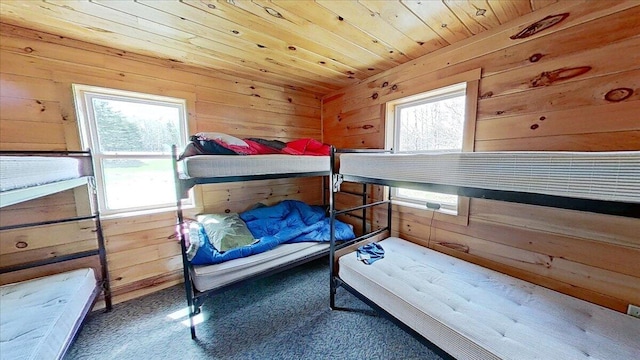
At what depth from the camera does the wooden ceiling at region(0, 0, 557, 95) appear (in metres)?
1.29

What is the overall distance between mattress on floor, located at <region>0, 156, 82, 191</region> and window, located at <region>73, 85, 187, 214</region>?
23.5 inches

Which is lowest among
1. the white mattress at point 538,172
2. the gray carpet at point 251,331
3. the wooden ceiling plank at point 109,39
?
the gray carpet at point 251,331


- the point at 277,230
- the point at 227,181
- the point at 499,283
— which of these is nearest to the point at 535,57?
the point at 499,283

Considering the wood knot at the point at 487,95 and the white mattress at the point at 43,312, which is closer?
the white mattress at the point at 43,312

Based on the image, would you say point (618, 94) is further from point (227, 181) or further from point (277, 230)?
point (277, 230)

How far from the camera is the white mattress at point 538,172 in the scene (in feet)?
2.07

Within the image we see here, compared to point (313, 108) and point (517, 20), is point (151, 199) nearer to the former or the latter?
point (313, 108)

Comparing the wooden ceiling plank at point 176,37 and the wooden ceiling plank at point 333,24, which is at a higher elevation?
the wooden ceiling plank at point 176,37

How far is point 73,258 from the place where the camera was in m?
1.74

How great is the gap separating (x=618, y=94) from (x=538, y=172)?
3.22 ft

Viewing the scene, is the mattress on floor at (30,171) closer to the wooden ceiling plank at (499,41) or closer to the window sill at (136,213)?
the window sill at (136,213)

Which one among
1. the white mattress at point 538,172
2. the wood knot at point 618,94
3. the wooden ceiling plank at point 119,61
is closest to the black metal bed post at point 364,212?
the white mattress at point 538,172

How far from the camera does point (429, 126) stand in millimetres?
2088

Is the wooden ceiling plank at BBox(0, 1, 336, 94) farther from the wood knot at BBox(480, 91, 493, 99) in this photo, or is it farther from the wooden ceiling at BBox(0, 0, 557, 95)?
the wood knot at BBox(480, 91, 493, 99)
